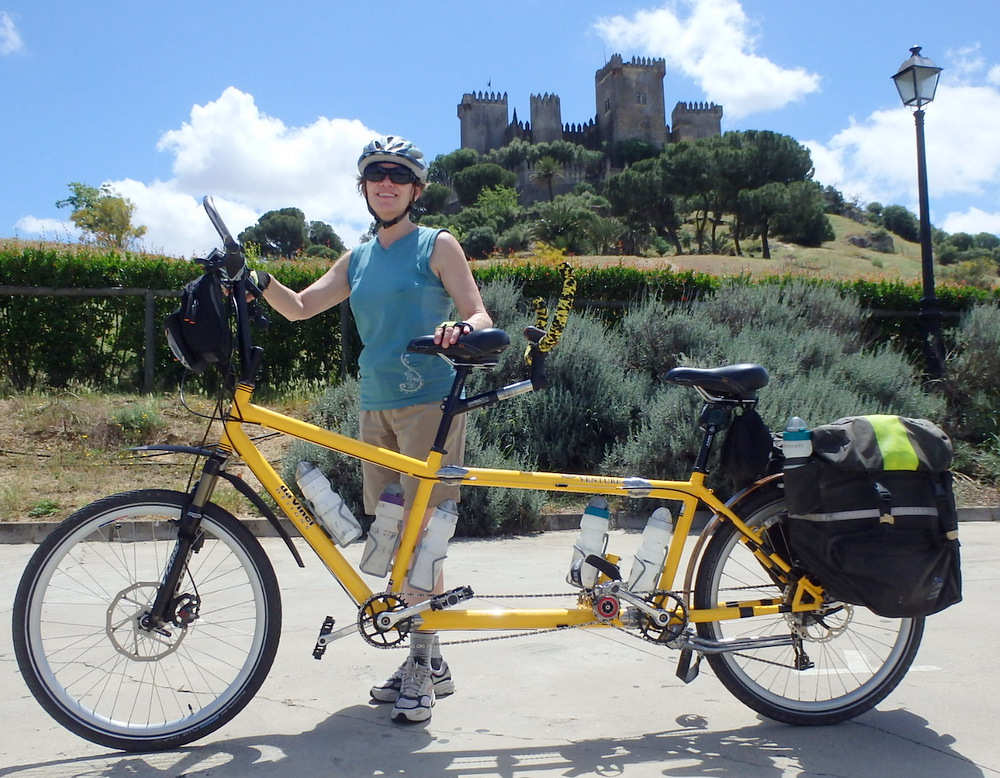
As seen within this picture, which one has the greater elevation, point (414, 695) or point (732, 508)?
point (732, 508)

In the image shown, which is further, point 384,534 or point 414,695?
point 414,695

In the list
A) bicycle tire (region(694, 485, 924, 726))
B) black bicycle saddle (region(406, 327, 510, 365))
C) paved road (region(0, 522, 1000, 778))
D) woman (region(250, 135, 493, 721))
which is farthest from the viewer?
woman (region(250, 135, 493, 721))

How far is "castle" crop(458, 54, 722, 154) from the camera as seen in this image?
101688mm

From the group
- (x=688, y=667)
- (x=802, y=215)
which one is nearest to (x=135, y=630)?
(x=688, y=667)

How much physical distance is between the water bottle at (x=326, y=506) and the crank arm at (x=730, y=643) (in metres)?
1.18

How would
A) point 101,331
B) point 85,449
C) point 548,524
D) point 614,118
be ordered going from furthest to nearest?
point 614,118 < point 101,331 < point 85,449 < point 548,524

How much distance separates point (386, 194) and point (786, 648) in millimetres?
2200

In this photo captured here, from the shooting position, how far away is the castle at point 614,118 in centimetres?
10169

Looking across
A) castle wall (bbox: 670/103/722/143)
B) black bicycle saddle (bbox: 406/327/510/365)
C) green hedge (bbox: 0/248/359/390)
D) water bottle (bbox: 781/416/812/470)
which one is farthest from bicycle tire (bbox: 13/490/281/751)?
castle wall (bbox: 670/103/722/143)

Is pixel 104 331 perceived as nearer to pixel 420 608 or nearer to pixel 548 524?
pixel 548 524

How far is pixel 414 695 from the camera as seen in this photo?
300 cm

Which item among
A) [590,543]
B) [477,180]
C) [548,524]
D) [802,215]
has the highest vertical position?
[477,180]

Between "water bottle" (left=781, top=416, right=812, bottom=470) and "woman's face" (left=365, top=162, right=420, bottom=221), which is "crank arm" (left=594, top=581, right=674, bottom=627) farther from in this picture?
"woman's face" (left=365, top=162, right=420, bottom=221)

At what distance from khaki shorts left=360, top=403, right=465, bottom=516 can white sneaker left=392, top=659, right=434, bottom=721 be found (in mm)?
580
